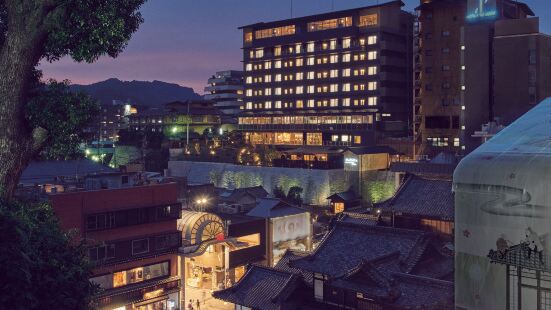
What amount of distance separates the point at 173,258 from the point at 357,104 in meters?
61.3

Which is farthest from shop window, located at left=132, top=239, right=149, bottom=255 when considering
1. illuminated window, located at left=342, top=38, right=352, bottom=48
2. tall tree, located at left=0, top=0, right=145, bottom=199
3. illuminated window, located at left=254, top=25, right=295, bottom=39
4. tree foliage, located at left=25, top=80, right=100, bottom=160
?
illuminated window, located at left=254, top=25, right=295, bottom=39

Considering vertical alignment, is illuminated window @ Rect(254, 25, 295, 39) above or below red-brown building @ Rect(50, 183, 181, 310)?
above

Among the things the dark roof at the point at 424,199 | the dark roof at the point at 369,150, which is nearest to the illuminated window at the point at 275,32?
the dark roof at the point at 369,150

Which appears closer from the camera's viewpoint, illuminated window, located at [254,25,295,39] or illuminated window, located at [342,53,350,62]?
illuminated window, located at [342,53,350,62]

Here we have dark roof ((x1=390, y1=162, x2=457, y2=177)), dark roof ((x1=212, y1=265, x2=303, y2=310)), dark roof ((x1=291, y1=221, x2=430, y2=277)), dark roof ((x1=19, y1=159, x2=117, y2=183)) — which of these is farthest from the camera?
dark roof ((x1=390, y1=162, x2=457, y2=177))

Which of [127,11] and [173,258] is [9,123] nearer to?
[127,11]

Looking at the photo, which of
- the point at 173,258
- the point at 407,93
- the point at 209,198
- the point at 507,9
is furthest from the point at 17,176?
the point at 407,93

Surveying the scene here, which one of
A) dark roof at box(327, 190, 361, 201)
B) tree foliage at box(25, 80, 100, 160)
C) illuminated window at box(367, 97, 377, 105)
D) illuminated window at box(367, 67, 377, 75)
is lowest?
dark roof at box(327, 190, 361, 201)

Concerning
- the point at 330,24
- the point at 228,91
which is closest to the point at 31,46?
the point at 330,24

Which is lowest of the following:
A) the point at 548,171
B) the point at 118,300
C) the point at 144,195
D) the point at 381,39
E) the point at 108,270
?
the point at 118,300

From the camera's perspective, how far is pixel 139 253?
34.8 meters

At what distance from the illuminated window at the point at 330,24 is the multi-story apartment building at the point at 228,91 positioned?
55.4 metres

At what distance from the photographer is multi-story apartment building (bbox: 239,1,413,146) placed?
295 feet

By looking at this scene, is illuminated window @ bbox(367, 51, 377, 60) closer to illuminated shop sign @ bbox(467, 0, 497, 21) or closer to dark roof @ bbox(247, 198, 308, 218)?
illuminated shop sign @ bbox(467, 0, 497, 21)
